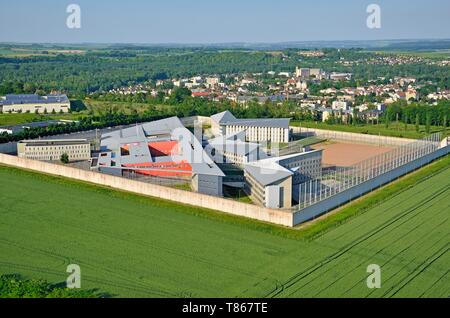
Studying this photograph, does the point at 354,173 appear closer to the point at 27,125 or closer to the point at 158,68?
the point at 27,125

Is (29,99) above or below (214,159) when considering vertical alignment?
above

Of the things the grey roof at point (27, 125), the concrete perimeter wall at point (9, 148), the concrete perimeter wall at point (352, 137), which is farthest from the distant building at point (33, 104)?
the concrete perimeter wall at point (352, 137)

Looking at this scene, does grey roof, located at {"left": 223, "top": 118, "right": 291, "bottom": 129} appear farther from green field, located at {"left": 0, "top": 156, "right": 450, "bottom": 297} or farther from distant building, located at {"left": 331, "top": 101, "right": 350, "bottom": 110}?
distant building, located at {"left": 331, "top": 101, "right": 350, "bottom": 110}

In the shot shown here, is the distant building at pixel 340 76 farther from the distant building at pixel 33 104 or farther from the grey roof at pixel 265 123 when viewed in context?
the grey roof at pixel 265 123

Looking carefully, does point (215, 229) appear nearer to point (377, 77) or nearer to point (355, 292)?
point (355, 292)

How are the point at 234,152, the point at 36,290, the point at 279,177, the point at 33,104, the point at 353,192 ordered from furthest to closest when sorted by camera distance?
the point at 33,104
the point at 234,152
the point at 353,192
the point at 279,177
the point at 36,290

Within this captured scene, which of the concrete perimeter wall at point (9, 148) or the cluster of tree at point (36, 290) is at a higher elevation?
the concrete perimeter wall at point (9, 148)

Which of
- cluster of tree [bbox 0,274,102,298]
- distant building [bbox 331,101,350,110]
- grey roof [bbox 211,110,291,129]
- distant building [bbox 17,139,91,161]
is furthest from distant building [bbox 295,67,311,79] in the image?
cluster of tree [bbox 0,274,102,298]

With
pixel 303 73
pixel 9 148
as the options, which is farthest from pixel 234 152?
pixel 303 73
